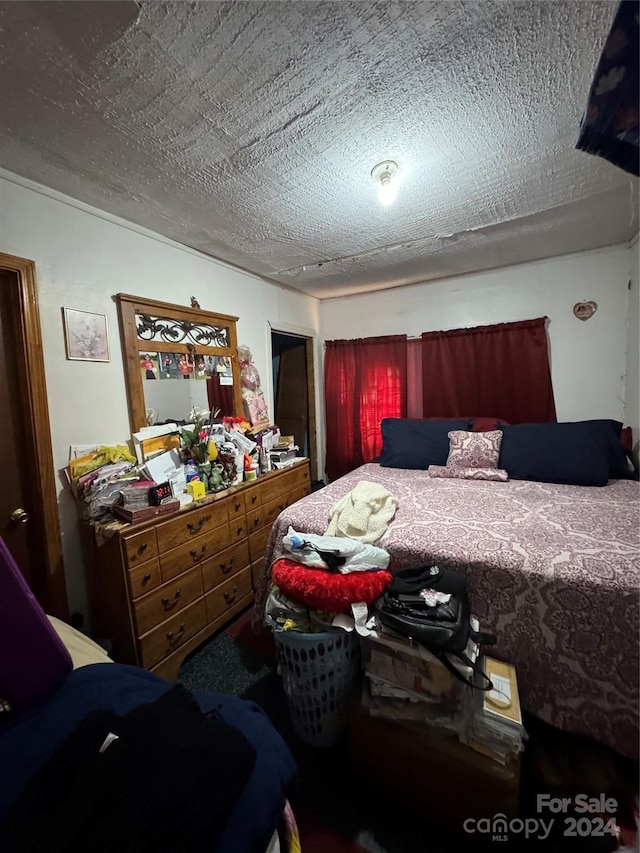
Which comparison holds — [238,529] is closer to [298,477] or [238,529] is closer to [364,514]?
[298,477]

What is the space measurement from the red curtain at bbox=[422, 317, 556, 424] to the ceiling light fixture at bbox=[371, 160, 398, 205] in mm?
1669

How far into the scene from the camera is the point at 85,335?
1719 millimetres

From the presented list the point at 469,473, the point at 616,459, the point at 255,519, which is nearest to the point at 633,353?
the point at 616,459

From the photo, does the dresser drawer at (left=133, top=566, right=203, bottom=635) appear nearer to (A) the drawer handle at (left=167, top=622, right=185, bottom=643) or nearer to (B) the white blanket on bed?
(A) the drawer handle at (left=167, top=622, right=185, bottom=643)

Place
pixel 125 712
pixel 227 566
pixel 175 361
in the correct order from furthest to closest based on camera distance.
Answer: pixel 175 361, pixel 227 566, pixel 125 712

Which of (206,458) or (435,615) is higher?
(206,458)

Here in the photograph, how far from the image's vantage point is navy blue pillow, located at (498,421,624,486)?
6.89 ft

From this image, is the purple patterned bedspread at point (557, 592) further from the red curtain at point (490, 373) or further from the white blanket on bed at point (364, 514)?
the red curtain at point (490, 373)

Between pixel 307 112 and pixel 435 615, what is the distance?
6.11 ft

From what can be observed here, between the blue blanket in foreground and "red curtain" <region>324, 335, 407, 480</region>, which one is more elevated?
"red curtain" <region>324, 335, 407, 480</region>

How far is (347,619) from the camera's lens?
48.3 inches

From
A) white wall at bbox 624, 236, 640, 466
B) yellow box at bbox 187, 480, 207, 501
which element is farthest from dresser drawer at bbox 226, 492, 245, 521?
white wall at bbox 624, 236, 640, 466

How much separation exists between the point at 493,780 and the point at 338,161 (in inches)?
92.6

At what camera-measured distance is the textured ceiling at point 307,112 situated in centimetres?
90
